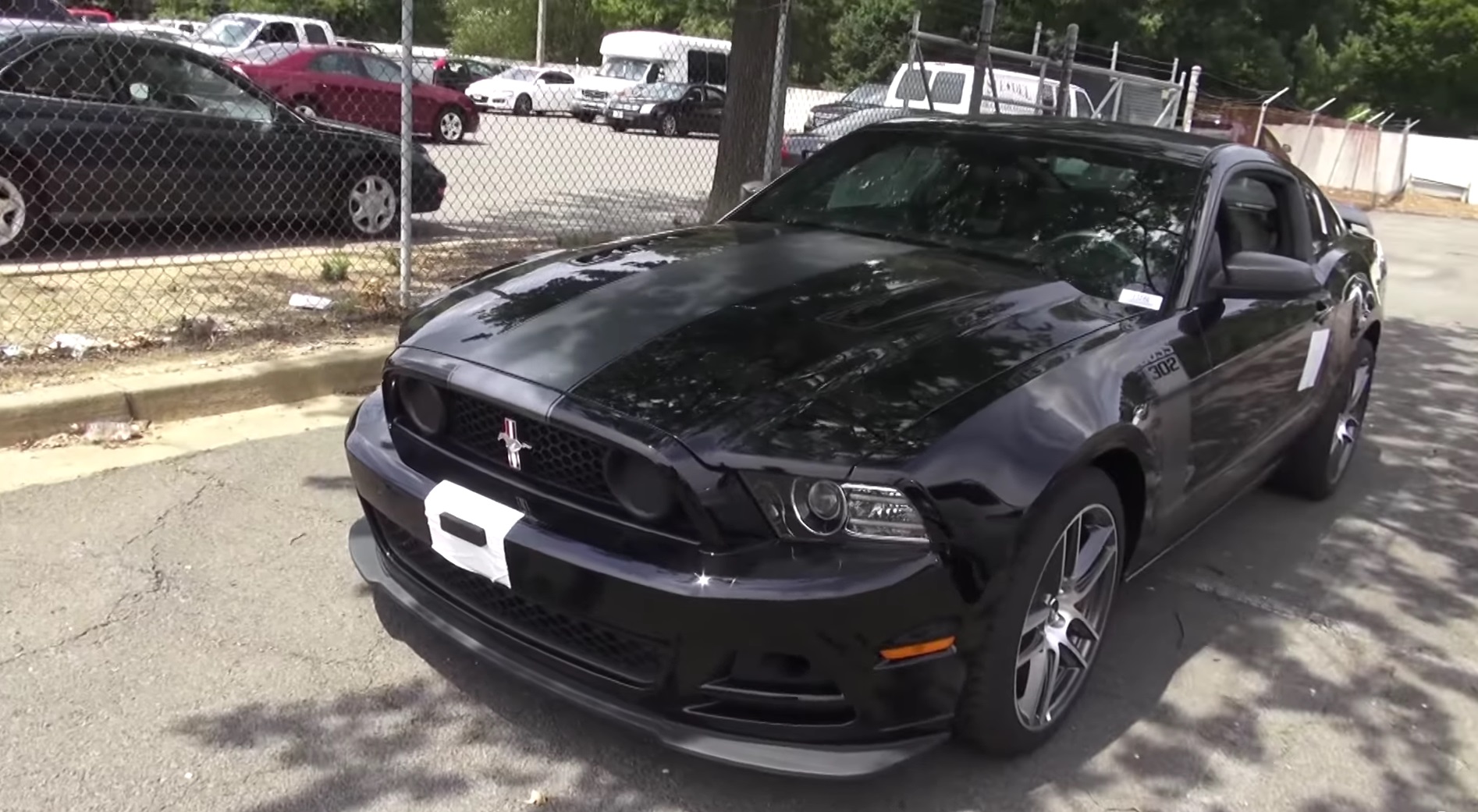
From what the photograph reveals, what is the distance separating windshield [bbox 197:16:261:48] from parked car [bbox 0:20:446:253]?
13.2 m

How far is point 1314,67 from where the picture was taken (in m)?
42.6

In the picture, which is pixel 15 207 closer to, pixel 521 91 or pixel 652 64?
pixel 521 91

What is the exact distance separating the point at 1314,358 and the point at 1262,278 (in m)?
1.12

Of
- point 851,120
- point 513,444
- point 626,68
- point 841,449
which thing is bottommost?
point 513,444

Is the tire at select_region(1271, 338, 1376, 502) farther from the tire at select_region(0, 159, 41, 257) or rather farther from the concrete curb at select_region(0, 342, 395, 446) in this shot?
the tire at select_region(0, 159, 41, 257)

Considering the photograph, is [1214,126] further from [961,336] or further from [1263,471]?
[961,336]

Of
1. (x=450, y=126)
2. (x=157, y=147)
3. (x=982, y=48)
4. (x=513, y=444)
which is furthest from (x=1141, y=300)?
(x=450, y=126)

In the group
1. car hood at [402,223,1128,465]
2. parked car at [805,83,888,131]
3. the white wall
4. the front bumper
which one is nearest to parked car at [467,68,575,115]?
parked car at [805,83,888,131]

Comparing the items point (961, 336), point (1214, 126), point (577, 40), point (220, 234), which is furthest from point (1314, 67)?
point (961, 336)

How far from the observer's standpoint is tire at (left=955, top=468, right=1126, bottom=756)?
2795mm

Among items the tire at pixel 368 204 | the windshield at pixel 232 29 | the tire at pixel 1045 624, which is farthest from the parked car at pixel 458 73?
the tire at pixel 1045 624

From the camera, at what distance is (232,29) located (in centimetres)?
2072

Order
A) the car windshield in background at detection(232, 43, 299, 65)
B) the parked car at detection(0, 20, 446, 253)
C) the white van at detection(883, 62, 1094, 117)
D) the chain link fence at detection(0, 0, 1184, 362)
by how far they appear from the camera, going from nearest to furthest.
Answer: the chain link fence at detection(0, 0, 1184, 362)
the parked car at detection(0, 20, 446, 253)
the white van at detection(883, 62, 1094, 117)
the car windshield in background at detection(232, 43, 299, 65)

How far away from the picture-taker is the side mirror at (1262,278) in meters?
3.66
